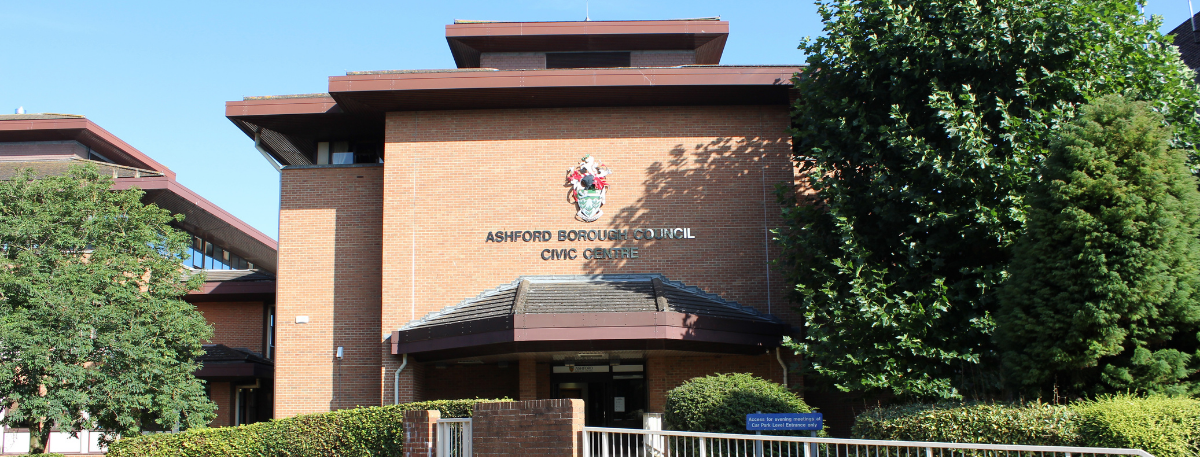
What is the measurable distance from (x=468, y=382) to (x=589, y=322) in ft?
17.4

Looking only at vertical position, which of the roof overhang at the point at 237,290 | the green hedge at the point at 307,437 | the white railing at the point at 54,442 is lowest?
the white railing at the point at 54,442

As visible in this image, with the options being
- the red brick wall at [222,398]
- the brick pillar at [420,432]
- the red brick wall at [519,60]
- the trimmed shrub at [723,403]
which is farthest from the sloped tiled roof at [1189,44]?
the red brick wall at [222,398]

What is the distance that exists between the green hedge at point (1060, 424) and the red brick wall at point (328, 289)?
10.8 metres

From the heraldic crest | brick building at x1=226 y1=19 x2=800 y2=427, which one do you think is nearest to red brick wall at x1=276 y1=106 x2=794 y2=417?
brick building at x1=226 y1=19 x2=800 y2=427

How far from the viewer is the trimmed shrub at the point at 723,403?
44.3 feet

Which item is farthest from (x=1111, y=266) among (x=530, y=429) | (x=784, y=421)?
(x=530, y=429)

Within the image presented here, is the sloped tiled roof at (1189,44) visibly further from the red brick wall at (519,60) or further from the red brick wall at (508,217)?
the red brick wall at (519,60)

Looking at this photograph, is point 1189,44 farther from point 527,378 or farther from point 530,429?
point 530,429

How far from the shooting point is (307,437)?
15.4 meters

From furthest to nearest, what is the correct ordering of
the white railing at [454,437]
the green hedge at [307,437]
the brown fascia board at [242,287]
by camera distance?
the brown fascia board at [242,287]
the green hedge at [307,437]
the white railing at [454,437]

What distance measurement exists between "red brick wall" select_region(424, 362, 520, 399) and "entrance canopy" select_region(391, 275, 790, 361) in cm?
A: 234

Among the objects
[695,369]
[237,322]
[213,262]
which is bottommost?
[695,369]

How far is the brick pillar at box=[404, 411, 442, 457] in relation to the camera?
12.1 m

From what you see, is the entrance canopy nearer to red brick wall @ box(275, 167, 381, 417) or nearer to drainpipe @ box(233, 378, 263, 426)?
red brick wall @ box(275, 167, 381, 417)
